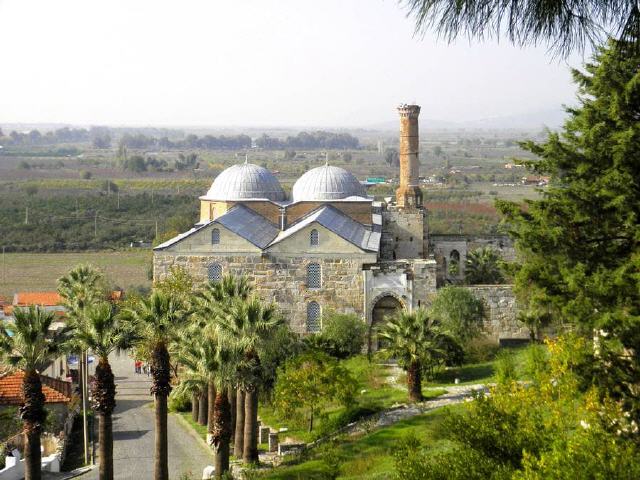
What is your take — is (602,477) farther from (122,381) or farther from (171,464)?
(122,381)

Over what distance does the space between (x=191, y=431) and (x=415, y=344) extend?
625 centimetres


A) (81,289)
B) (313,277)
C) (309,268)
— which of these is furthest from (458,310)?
(81,289)

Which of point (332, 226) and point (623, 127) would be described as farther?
point (332, 226)

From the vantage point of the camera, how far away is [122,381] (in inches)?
1262

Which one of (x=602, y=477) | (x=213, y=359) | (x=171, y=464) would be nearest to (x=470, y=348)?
(x=171, y=464)

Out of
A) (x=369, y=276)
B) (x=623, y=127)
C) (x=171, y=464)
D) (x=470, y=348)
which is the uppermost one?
(x=623, y=127)

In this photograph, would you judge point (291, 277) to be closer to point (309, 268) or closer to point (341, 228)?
point (309, 268)

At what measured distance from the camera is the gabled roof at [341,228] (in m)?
30.9

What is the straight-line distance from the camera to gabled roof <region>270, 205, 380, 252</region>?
30.9 m

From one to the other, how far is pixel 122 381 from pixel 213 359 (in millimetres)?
14907

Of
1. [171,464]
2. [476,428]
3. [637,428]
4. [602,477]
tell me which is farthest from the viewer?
[171,464]

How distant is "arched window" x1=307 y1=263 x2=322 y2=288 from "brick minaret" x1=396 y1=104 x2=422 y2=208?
27.8 feet

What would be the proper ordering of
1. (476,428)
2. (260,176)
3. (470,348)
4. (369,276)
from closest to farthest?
(476,428), (470,348), (369,276), (260,176)

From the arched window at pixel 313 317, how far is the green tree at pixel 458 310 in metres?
3.80
